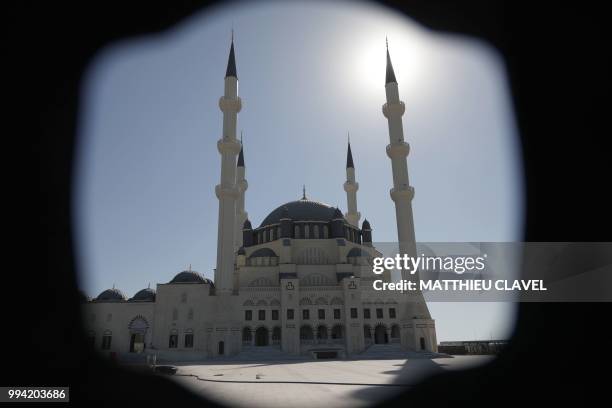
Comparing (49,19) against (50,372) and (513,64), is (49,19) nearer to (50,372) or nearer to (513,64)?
(50,372)

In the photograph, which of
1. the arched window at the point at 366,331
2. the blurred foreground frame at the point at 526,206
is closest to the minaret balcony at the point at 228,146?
the arched window at the point at 366,331

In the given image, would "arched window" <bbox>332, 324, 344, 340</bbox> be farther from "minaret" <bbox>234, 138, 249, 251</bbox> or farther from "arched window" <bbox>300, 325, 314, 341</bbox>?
"minaret" <bbox>234, 138, 249, 251</bbox>

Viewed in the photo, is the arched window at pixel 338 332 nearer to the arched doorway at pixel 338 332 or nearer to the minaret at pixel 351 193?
the arched doorway at pixel 338 332

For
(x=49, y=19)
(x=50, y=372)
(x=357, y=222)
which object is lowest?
(x=50, y=372)

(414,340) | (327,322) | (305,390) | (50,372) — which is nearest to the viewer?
(50,372)

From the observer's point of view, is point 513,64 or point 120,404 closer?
point 120,404

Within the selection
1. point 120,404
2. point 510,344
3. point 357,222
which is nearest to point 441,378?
point 510,344

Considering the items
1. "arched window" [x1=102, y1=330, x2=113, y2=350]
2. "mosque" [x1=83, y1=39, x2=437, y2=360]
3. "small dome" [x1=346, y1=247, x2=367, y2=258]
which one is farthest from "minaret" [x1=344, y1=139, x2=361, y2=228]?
"arched window" [x1=102, y1=330, x2=113, y2=350]
